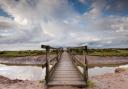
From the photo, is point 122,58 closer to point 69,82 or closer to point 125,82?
point 125,82

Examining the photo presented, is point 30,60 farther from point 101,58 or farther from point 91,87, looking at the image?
point 91,87

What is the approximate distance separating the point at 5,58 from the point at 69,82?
36054 millimetres

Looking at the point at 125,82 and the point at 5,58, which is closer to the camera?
the point at 125,82

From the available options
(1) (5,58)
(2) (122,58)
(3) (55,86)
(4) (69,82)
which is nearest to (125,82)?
(4) (69,82)

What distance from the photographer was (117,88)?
9.70 meters

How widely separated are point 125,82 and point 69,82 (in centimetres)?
371

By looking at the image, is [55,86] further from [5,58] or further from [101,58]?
[5,58]

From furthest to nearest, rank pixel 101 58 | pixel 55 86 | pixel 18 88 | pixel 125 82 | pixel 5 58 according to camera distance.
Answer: pixel 5 58 < pixel 101 58 < pixel 125 82 < pixel 18 88 < pixel 55 86

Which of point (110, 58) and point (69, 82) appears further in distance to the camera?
point (110, 58)

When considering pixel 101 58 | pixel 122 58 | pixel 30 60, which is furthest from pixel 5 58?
pixel 122 58

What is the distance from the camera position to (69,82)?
973 centimetres

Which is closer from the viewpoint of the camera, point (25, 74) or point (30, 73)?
point (25, 74)

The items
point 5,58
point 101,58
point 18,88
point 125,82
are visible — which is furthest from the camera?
point 5,58

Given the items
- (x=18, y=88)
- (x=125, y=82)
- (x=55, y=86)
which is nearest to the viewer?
(x=55, y=86)
